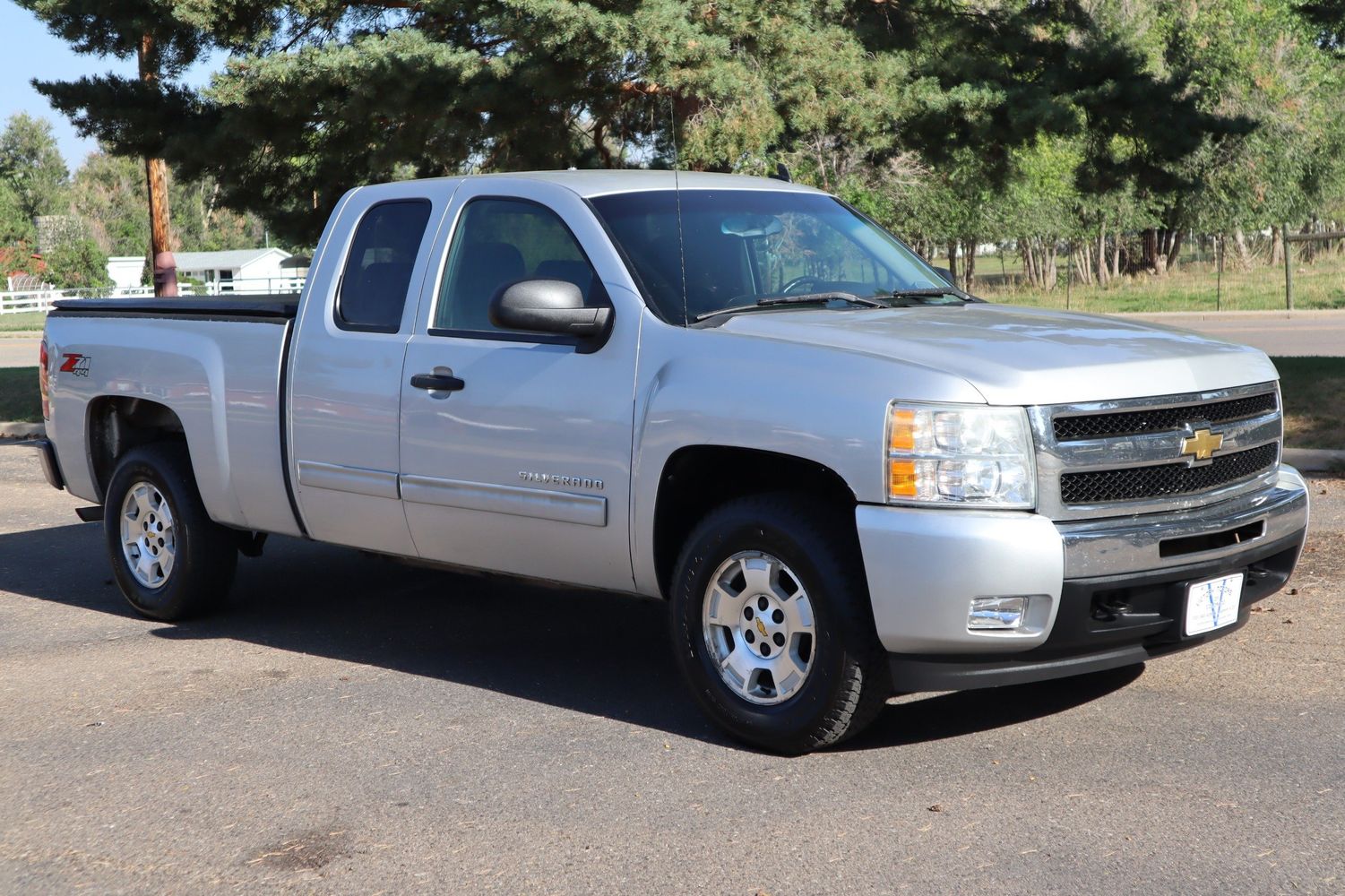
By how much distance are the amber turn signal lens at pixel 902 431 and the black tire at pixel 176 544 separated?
12.6 ft

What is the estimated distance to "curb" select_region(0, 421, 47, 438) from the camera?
53.1 ft

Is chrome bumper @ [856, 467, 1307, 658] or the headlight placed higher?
the headlight

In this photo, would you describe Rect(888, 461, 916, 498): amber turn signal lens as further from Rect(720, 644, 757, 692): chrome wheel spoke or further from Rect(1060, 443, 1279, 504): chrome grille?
Rect(720, 644, 757, 692): chrome wheel spoke

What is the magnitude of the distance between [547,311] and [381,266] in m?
1.37

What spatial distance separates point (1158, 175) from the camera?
17781 mm

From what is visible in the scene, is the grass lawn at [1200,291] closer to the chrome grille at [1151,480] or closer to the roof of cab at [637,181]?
the roof of cab at [637,181]

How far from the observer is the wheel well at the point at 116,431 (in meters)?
7.53

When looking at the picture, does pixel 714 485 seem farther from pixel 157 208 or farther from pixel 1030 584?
pixel 157 208

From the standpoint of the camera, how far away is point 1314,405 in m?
12.2

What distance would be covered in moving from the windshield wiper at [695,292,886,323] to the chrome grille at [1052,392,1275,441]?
1250mm

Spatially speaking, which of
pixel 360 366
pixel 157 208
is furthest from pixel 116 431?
pixel 157 208

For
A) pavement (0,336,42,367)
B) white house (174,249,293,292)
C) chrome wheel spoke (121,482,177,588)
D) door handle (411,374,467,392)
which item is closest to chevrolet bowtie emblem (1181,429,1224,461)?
door handle (411,374,467,392)

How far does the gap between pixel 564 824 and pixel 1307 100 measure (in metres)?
43.6

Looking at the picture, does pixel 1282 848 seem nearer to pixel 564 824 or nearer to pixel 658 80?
pixel 564 824
